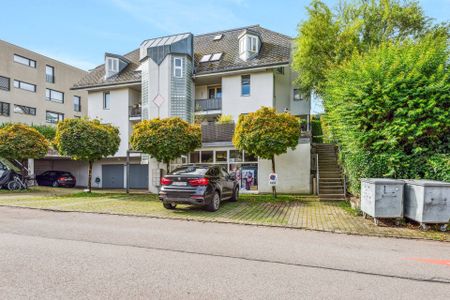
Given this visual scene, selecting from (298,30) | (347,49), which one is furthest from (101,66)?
(347,49)

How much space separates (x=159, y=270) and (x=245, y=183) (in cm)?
1325

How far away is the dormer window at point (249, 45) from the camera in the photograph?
22.4 meters

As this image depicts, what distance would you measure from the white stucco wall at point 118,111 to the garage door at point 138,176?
5.14 feet

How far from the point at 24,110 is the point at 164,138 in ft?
90.2

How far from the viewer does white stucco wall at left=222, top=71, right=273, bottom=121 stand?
21.3 meters

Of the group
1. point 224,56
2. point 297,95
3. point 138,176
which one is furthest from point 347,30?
point 138,176

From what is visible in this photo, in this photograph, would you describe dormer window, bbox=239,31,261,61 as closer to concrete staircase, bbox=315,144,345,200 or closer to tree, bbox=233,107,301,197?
concrete staircase, bbox=315,144,345,200

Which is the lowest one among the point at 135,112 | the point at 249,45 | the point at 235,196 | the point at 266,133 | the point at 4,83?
the point at 235,196

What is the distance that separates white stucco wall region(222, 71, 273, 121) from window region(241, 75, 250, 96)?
0.76 ft

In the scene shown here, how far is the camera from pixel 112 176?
2541cm

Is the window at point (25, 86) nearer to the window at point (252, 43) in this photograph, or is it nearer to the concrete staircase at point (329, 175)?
the window at point (252, 43)

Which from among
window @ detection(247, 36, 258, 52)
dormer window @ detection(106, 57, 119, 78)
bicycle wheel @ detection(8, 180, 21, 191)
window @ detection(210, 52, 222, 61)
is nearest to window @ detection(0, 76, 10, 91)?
dormer window @ detection(106, 57, 119, 78)

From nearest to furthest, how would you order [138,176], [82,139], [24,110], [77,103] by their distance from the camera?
[82,139] < [138,176] < [24,110] < [77,103]

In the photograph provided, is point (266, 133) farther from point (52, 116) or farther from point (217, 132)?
point (52, 116)
